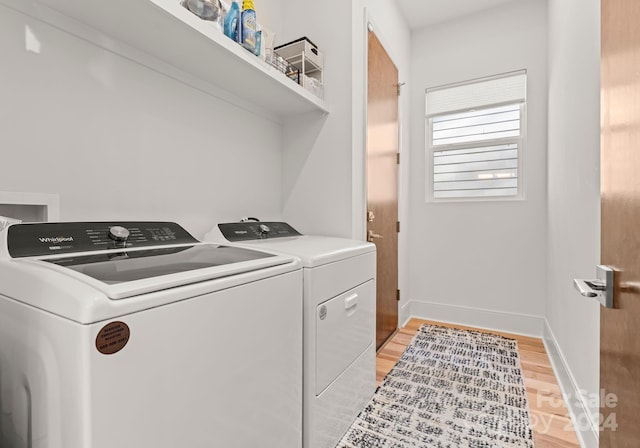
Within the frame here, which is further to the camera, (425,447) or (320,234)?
(320,234)

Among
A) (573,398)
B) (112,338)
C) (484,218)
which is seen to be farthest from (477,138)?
(112,338)

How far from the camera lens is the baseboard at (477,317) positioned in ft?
9.22

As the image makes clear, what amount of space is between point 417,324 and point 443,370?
3.15ft

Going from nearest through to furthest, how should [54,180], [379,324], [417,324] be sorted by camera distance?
[54,180] < [379,324] < [417,324]

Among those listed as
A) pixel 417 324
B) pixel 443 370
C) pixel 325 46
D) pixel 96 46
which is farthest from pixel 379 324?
pixel 96 46

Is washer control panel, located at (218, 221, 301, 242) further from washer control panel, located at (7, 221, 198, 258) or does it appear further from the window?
the window

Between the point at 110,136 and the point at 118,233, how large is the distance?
0.44m

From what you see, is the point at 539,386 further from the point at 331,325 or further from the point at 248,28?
the point at 248,28

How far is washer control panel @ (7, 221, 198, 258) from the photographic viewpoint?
0.87 metres

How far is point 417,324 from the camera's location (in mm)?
3102

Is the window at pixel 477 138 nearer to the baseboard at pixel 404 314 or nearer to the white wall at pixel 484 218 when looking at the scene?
the white wall at pixel 484 218

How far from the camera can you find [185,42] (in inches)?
48.9

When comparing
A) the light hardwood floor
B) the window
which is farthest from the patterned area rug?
the window

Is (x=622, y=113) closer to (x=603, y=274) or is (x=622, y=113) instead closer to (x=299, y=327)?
(x=603, y=274)
